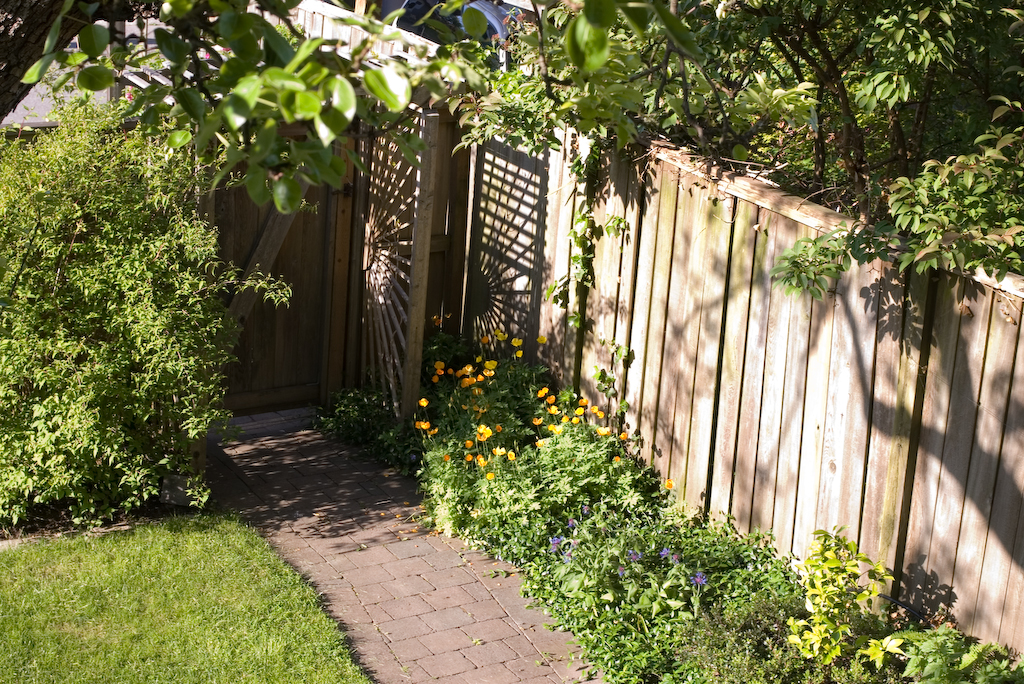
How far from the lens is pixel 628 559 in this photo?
4.91 m

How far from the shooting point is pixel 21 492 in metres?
5.55

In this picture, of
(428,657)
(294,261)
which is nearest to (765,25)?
(428,657)

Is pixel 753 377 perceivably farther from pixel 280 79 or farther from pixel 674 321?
pixel 280 79

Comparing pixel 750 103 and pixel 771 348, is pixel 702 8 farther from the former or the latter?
pixel 771 348

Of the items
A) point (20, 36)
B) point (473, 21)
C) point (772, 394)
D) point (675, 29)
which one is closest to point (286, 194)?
point (675, 29)

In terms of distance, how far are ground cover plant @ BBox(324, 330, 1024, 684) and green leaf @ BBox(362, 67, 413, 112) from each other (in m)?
3.06

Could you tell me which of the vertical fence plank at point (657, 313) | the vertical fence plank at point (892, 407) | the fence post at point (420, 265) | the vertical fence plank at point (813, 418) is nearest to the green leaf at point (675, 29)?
the vertical fence plank at point (892, 407)

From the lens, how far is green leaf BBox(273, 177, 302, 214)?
1.72m

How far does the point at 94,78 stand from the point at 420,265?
A: 459cm

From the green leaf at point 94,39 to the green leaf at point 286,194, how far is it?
43 cm

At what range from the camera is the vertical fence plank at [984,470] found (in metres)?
3.81

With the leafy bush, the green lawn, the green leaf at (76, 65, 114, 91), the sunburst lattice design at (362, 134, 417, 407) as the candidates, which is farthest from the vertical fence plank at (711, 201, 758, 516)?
the green leaf at (76, 65, 114, 91)

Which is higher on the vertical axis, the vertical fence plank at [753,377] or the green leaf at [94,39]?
the green leaf at [94,39]

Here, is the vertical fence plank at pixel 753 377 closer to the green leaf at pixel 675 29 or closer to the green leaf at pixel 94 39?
the green leaf at pixel 675 29
